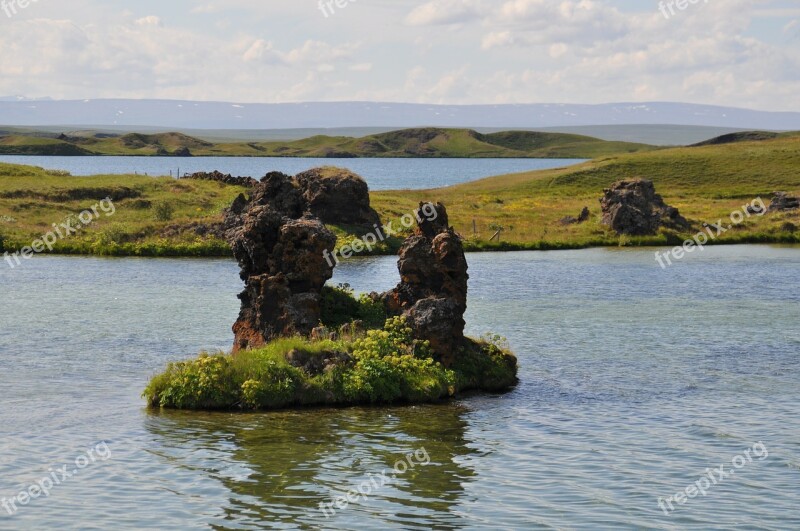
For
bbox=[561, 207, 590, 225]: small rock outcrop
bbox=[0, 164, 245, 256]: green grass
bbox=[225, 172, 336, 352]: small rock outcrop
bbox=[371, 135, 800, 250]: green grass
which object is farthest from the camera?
bbox=[561, 207, 590, 225]: small rock outcrop

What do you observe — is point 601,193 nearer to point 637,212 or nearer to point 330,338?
point 637,212

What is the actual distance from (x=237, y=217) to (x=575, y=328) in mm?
43602

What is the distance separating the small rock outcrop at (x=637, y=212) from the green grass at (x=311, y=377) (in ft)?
232

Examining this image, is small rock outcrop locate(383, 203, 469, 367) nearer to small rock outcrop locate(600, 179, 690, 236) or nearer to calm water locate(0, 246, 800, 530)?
calm water locate(0, 246, 800, 530)

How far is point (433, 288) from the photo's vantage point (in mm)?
37531

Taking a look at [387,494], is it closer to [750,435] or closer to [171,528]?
[171,528]

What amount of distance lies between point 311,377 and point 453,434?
18.5 ft

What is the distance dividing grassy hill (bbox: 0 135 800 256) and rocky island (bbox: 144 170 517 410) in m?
47.3

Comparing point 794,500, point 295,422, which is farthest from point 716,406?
point 295,422

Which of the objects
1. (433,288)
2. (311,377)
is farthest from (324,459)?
(433,288)

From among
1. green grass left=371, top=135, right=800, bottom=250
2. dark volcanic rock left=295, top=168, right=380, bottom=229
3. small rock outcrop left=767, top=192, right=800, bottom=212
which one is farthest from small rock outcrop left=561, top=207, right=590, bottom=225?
dark volcanic rock left=295, top=168, right=380, bottom=229

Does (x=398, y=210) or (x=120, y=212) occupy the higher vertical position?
(x=398, y=210)

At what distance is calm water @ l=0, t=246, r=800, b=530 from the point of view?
23.9 m

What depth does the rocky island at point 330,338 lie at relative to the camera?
33344 millimetres
